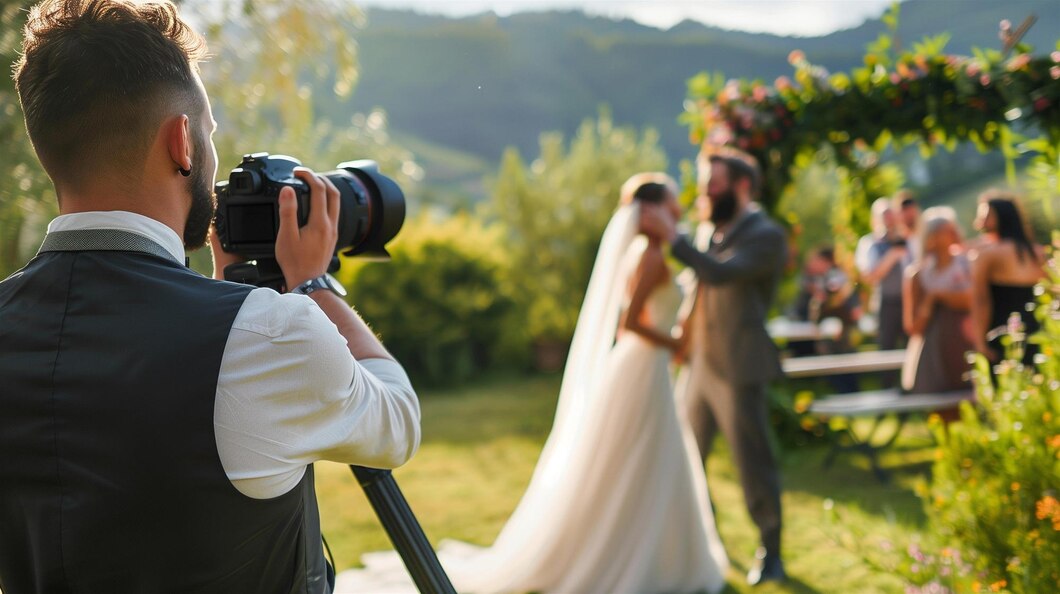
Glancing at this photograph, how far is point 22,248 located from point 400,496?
3749mm

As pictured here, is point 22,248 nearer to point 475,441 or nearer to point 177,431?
point 177,431

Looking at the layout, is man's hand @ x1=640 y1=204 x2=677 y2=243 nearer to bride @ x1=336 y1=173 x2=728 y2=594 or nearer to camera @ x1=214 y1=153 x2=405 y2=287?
bride @ x1=336 y1=173 x2=728 y2=594

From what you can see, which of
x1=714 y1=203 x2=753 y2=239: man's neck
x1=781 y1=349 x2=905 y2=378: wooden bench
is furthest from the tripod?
x1=781 y1=349 x2=905 y2=378: wooden bench

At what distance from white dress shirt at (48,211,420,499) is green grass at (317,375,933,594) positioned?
2299 millimetres

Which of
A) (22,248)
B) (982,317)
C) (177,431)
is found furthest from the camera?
(982,317)

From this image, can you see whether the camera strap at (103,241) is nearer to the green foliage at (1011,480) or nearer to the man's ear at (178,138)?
the man's ear at (178,138)

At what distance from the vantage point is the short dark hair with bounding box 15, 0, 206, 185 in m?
1.24

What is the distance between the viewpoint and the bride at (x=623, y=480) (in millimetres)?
4719

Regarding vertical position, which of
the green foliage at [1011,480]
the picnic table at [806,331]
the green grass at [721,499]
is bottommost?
the green grass at [721,499]

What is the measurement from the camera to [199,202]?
4.47 feet

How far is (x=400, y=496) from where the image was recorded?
1677 mm

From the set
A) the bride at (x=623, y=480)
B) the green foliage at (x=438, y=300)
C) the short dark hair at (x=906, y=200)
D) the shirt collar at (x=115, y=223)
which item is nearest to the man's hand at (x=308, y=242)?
the shirt collar at (x=115, y=223)

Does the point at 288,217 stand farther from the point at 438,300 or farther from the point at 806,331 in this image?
the point at 438,300

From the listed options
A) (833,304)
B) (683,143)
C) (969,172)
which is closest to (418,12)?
(683,143)
